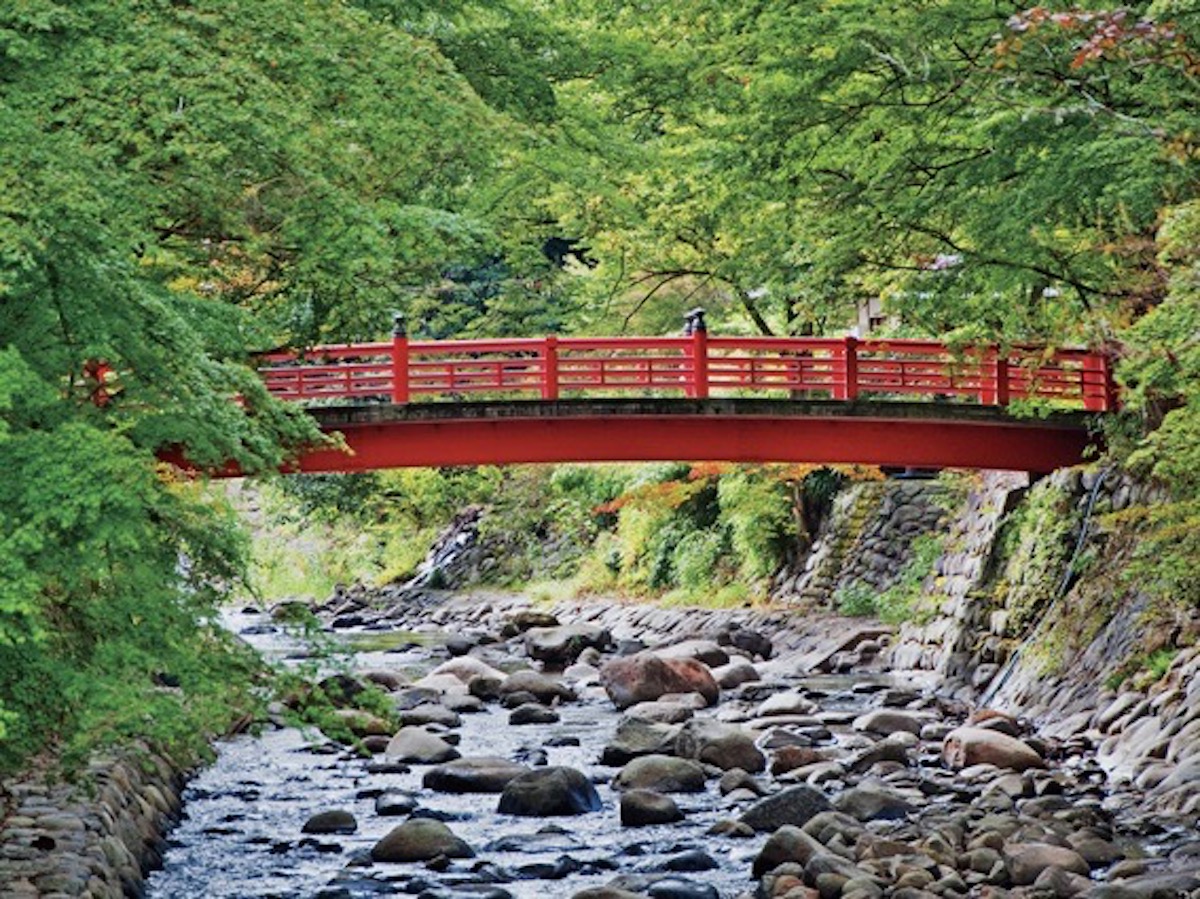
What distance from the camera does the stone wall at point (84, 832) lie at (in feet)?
39.8

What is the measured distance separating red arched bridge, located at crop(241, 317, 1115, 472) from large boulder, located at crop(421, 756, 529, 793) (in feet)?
15.9

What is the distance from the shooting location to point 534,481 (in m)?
49.6

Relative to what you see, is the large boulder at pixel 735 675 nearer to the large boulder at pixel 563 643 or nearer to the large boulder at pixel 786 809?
the large boulder at pixel 563 643

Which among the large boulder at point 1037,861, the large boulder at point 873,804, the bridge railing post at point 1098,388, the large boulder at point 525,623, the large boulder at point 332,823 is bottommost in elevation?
the large boulder at point 525,623

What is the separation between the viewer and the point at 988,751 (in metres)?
19.5

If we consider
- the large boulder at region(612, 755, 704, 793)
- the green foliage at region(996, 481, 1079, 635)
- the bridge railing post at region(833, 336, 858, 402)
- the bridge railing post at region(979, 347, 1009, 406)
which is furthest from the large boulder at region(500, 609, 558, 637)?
the large boulder at region(612, 755, 704, 793)

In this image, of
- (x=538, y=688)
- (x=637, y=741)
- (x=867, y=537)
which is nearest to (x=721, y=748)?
(x=637, y=741)

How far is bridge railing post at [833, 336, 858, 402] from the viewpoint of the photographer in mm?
24875

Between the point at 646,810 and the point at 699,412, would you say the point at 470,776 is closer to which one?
the point at 646,810

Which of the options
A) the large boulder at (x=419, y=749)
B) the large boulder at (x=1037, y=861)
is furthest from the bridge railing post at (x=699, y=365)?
the large boulder at (x=1037, y=861)

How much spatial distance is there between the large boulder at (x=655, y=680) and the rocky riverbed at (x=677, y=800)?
0.11 ft

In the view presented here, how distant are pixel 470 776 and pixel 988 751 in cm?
539

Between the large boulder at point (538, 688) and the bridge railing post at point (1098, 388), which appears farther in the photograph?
the large boulder at point (538, 688)

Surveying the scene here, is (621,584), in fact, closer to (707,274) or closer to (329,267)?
(707,274)
